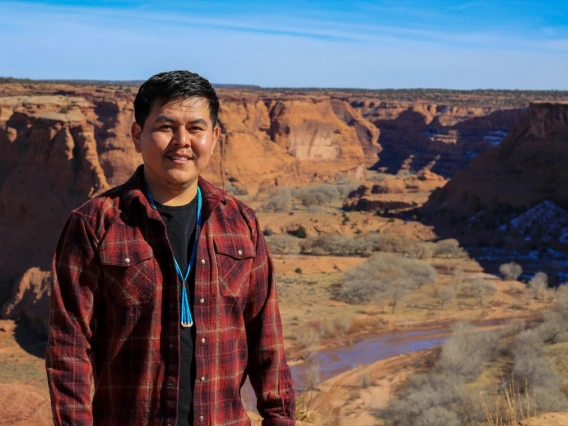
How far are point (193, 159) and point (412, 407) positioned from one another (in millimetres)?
11041

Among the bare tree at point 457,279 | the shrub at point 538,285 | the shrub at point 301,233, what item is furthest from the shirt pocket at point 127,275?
the shrub at point 301,233

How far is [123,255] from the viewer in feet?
7.63

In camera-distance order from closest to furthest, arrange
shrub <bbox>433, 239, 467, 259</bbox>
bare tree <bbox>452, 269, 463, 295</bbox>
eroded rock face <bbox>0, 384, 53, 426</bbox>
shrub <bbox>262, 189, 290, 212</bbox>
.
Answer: eroded rock face <bbox>0, 384, 53, 426</bbox>
bare tree <bbox>452, 269, 463, 295</bbox>
shrub <bbox>433, 239, 467, 259</bbox>
shrub <bbox>262, 189, 290, 212</bbox>

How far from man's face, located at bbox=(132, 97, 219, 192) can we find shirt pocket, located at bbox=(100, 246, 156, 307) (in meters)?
0.28

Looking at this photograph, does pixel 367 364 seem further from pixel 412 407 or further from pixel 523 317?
pixel 523 317

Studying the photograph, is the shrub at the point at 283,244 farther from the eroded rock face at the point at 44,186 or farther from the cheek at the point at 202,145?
the cheek at the point at 202,145

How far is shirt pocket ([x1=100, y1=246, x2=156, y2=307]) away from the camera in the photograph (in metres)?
2.32

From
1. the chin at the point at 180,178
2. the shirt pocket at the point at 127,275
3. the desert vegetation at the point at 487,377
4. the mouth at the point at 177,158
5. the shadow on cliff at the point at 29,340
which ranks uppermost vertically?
the mouth at the point at 177,158

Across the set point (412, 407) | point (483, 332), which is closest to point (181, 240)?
point (412, 407)

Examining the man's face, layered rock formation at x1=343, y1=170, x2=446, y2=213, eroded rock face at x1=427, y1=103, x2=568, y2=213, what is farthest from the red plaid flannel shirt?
layered rock formation at x1=343, y1=170, x2=446, y2=213

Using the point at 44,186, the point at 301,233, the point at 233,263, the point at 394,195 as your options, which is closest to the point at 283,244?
the point at 301,233

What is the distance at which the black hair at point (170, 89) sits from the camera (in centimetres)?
242

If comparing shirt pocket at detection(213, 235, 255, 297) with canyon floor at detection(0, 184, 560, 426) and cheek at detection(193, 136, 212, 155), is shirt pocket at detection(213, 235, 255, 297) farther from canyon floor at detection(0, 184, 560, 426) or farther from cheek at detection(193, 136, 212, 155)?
canyon floor at detection(0, 184, 560, 426)

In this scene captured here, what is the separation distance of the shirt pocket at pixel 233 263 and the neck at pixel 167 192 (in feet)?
0.63
